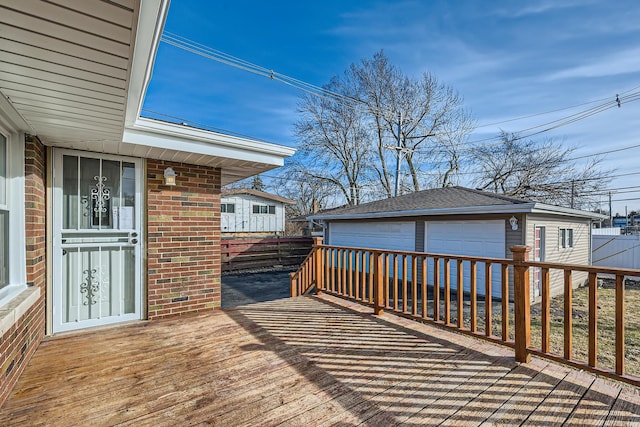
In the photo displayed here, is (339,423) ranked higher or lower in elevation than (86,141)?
lower

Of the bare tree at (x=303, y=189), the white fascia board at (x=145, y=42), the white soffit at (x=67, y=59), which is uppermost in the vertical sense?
the bare tree at (x=303, y=189)

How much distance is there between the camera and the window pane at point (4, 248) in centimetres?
238

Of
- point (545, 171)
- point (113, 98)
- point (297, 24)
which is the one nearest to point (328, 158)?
point (297, 24)

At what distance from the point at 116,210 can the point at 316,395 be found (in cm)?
292

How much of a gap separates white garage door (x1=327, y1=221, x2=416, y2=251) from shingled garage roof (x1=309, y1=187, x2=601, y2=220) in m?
0.50

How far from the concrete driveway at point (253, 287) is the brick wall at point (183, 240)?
258 centimetres

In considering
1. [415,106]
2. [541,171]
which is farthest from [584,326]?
[415,106]

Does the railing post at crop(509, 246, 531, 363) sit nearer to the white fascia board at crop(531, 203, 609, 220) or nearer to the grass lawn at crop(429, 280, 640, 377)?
the grass lawn at crop(429, 280, 640, 377)

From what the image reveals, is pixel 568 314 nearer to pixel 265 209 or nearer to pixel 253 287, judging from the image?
pixel 253 287

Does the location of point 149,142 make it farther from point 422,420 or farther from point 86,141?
point 422,420

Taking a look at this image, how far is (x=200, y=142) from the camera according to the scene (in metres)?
3.40

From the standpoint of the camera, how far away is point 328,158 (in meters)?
19.1

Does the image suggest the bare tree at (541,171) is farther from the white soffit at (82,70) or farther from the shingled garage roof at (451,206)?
the white soffit at (82,70)

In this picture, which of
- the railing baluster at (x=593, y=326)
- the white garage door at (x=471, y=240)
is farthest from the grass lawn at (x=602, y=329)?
the white garage door at (x=471, y=240)
